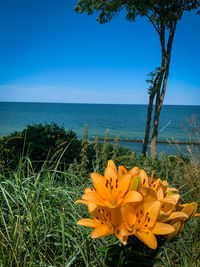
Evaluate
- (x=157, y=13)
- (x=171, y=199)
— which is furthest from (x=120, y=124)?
(x=171, y=199)

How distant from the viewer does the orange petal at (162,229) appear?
0.67m

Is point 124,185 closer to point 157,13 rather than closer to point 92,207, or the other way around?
point 92,207

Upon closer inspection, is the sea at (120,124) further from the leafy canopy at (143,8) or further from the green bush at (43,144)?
the leafy canopy at (143,8)

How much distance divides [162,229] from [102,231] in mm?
200

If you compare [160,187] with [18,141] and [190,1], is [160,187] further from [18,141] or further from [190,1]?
[190,1]

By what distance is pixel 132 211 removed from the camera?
70 centimetres

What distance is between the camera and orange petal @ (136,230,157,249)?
643 mm

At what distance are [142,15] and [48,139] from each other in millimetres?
5066

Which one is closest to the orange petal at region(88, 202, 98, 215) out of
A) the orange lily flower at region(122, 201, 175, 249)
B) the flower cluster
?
the flower cluster

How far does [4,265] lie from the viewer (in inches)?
45.6

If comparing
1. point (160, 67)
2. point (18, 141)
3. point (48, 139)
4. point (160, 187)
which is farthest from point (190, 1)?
point (160, 187)

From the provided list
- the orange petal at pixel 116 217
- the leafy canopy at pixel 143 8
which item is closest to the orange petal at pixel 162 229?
the orange petal at pixel 116 217

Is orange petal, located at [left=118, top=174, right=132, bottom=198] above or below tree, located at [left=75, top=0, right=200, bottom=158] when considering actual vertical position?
below

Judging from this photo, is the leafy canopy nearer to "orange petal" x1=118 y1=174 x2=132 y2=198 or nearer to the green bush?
the green bush
